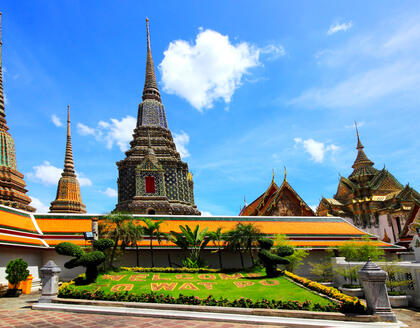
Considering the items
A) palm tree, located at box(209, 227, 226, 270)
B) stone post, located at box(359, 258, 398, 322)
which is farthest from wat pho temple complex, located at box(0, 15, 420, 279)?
stone post, located at box(359, 258, 398, 322)

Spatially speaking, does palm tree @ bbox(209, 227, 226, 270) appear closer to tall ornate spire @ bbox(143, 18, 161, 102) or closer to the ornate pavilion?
tall ornate spire @ bbox(143, 18, 161, 102)

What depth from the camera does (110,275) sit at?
52.1 feet

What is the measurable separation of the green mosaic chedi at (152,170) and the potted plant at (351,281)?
18.1m

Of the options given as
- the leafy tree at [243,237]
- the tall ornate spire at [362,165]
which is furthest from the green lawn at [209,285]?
the tall ornate spire at [362,165]

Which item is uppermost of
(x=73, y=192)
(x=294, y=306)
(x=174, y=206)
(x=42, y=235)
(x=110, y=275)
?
(x=73, y=192)

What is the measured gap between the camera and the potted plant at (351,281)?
14797mm

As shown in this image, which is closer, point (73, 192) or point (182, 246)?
point (182, 246)

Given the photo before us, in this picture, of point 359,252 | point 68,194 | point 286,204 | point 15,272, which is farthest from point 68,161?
point 359,252

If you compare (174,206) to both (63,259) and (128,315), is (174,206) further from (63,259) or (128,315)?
(128,315)

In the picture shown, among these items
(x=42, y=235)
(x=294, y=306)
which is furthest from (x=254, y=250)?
(x=42, y=235)

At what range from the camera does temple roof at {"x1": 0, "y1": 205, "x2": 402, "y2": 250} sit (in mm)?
18891

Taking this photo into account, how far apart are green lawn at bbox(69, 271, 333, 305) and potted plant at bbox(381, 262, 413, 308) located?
10.3ft

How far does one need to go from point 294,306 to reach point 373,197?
40.1m

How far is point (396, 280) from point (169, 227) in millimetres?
14666
